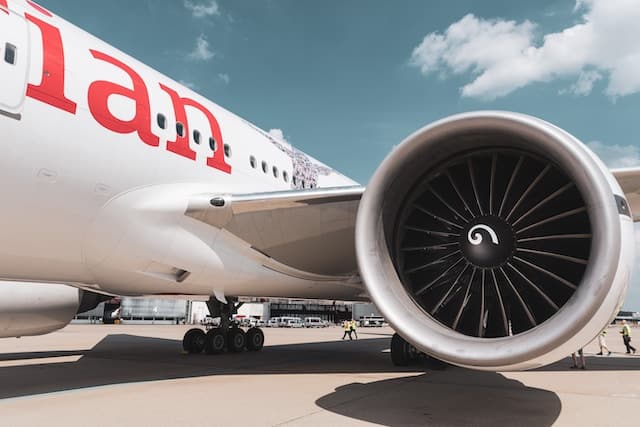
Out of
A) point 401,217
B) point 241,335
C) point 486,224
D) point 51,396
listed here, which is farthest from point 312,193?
point 241,335

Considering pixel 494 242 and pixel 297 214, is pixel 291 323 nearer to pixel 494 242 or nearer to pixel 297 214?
pixel 297 214

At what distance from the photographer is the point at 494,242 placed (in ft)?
15.5

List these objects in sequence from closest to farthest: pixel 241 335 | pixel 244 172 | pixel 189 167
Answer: pixel 189 167, pixel 244 172, pixel 241 335

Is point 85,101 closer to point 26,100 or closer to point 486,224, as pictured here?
point 26,100

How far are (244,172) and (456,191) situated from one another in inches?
137

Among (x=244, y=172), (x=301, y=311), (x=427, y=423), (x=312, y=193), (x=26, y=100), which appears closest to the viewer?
(x=427, y=423)

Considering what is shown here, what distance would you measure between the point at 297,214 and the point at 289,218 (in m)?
0.14

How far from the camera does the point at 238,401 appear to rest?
16.6ft

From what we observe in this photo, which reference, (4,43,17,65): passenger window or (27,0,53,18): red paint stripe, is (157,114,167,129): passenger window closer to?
(27,0,53,18): red paint stripe

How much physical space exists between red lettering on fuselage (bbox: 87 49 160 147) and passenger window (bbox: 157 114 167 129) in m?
0.17

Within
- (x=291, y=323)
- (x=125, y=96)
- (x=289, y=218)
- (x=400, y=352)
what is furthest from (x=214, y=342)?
(x=291, y=323)

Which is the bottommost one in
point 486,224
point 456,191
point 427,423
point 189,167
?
point 427,423

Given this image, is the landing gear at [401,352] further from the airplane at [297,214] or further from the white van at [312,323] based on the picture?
the white van at [312,323]

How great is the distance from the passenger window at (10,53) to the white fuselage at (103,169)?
0.02 metres
